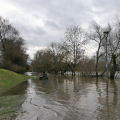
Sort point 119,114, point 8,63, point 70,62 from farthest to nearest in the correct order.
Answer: point 70,62
point 8,63
point 119,114

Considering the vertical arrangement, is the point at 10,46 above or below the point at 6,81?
above

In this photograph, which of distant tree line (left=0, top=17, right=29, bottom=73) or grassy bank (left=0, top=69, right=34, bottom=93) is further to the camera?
distant tree line (left=0, top=17, right=29, bottom=73)

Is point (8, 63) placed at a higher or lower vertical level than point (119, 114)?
higher

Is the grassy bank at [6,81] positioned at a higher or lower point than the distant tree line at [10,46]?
lower

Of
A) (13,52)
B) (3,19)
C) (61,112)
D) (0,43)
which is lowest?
(61,112)

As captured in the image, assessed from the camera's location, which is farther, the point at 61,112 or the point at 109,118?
the point at 61,112

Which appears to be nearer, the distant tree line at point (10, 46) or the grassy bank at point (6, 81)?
the grassy bank at point (6, 81)

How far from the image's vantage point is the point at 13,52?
1385 inches

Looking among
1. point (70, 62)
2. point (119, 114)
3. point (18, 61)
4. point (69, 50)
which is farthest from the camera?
point (70, 62)

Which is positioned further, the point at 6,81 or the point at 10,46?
the point at 10,46

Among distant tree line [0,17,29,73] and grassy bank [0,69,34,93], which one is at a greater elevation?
distant tree line [0,17,29,73]

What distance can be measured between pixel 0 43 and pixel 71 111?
36.3 m

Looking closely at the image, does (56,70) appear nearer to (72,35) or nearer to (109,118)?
(72,35)

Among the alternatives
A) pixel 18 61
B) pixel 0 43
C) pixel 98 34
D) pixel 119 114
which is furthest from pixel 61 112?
pixel 0 43
